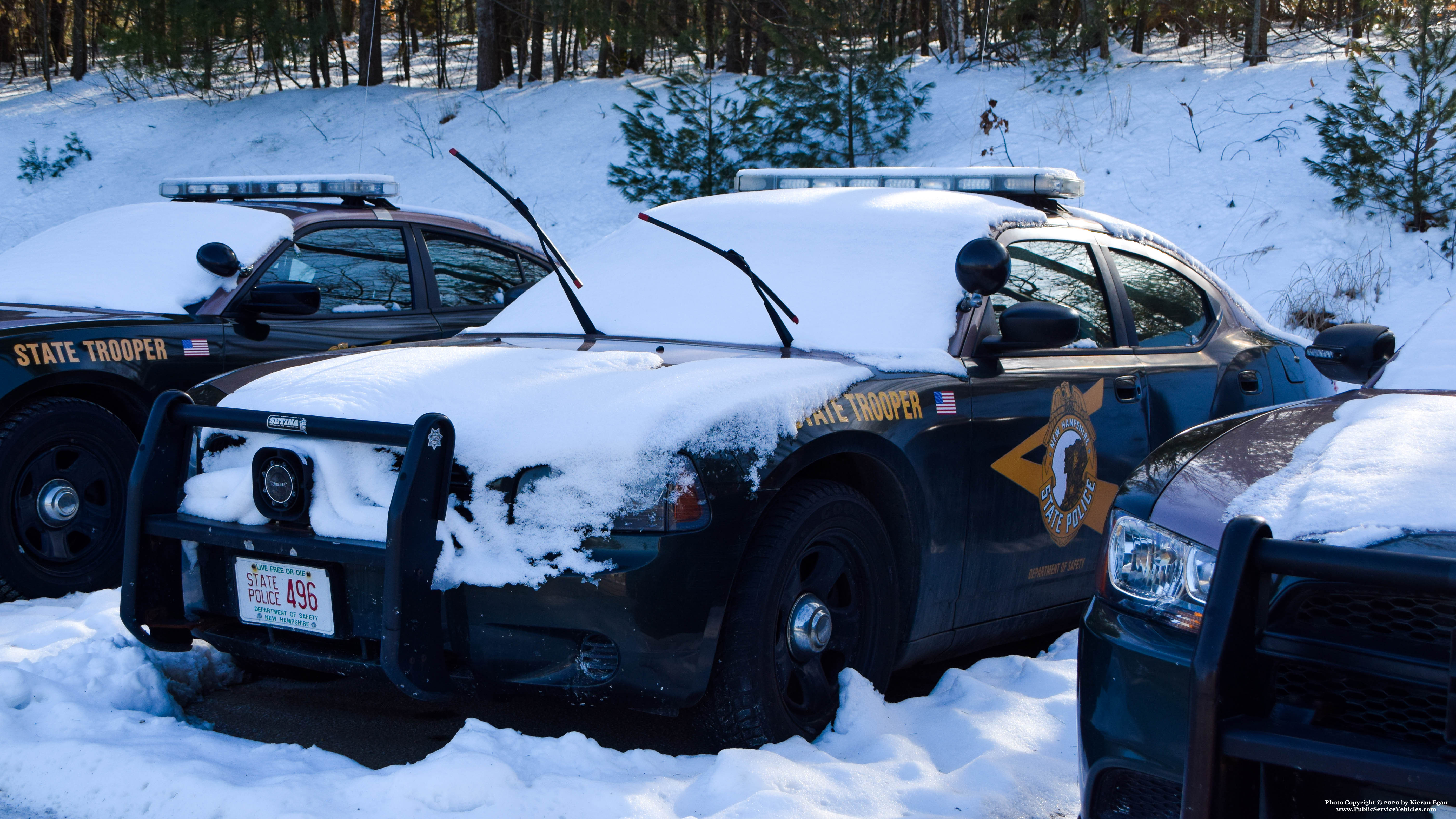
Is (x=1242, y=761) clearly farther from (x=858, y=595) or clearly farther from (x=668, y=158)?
(x=668, y=158)

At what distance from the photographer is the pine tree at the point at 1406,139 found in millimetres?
10312

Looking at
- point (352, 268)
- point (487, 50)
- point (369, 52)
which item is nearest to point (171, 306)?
point (352, 268)

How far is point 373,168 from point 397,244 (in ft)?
46.3

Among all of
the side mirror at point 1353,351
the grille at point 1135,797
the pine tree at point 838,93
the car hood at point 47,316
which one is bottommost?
the grille at point 1135,797

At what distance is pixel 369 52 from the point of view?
2319 cm

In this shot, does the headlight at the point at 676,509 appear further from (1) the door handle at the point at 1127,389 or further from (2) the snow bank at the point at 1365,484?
(1) the door handle at the point at 1127,389

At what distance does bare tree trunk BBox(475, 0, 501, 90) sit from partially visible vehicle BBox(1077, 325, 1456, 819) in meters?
20.5

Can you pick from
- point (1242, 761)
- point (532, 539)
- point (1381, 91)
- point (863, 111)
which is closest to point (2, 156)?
point (863, 111)

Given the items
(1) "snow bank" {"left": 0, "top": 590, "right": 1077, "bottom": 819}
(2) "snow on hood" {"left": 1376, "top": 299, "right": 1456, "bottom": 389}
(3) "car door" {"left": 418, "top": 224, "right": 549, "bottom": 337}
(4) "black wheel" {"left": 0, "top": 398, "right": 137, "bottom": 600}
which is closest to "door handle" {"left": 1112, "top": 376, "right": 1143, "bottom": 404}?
(2) "snow on hood" {"left": 1376, "top": 299, "right": 1456, "bottom": 389}

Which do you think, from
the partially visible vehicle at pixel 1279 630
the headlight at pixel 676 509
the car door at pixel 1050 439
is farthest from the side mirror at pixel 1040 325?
the headlight at pixel 676 509

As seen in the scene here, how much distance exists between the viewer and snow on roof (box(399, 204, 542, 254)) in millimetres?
6465

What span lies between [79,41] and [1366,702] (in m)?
28.9

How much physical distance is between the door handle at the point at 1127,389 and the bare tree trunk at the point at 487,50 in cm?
1887

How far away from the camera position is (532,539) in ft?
9.36
